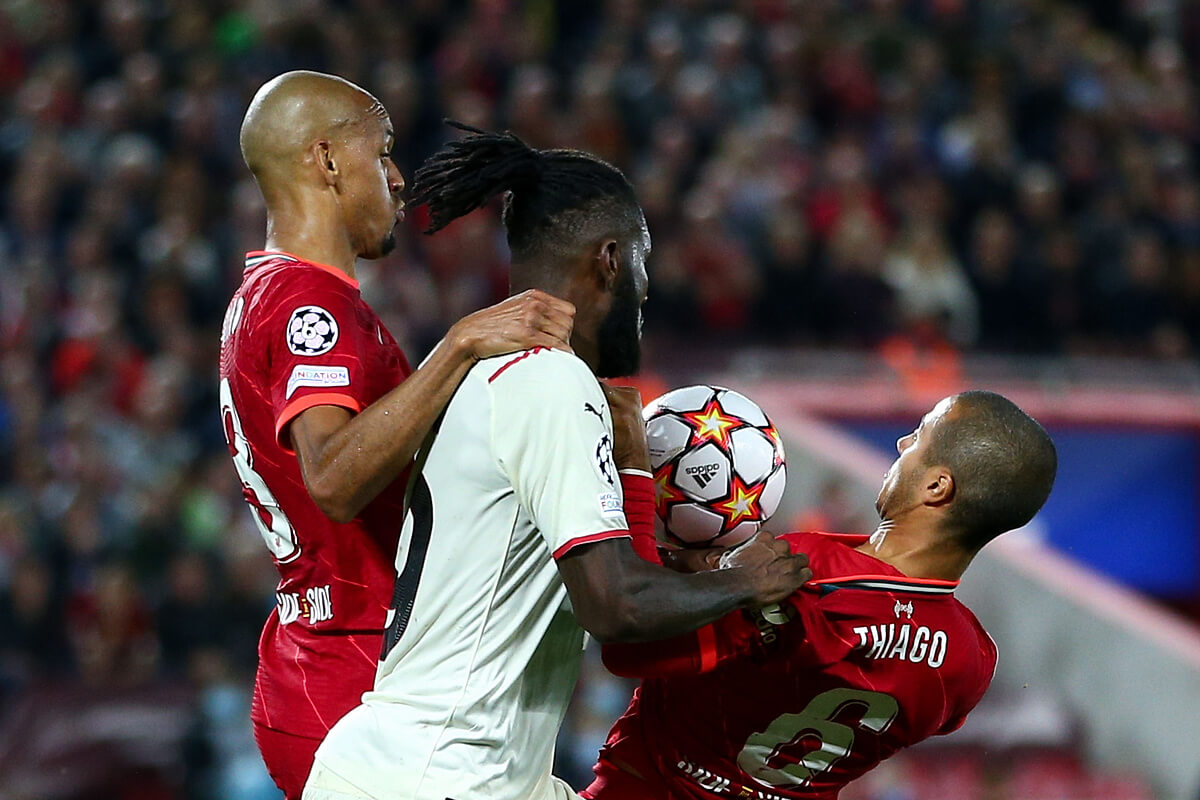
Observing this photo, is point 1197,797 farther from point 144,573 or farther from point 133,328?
point 133,328

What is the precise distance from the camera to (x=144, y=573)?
9.66 meters

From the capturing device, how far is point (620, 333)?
11.9 ft

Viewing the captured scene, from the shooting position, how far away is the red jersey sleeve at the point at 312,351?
11.9ft

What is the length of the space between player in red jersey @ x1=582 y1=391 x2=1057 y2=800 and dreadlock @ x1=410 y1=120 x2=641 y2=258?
0.87 meters

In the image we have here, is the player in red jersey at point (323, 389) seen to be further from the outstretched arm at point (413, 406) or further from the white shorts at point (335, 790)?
the white shorts at point (335, 790)

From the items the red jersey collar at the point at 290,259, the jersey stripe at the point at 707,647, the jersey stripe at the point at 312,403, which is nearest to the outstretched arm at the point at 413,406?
the jersey stripe at the point at 312,403

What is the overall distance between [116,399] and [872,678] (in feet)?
24.1

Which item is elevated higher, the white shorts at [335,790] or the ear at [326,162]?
the ear at [326,162]

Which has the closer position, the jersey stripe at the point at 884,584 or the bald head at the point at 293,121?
the jersey stripe at the point at 884,584

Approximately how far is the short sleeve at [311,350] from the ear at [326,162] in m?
0.30

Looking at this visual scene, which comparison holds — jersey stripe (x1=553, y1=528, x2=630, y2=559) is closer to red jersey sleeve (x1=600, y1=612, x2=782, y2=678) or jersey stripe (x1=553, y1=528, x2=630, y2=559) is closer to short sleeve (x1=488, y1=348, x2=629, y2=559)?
short sleeve (x1=488, y1=348, x2=629, y2=559)

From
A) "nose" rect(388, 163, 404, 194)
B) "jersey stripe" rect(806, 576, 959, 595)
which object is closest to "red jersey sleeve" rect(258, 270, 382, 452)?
"nose" rect(388, 163, 404, 194)

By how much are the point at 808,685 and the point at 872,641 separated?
0.60ft

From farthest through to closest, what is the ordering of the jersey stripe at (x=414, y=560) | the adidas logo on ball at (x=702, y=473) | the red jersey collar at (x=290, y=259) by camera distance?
1. the adidas logo on ball at (x=702, y=473)
2. the red jersey collar at (x=290, y=259)
3. the jersey stripe at (x=414, y=560)
